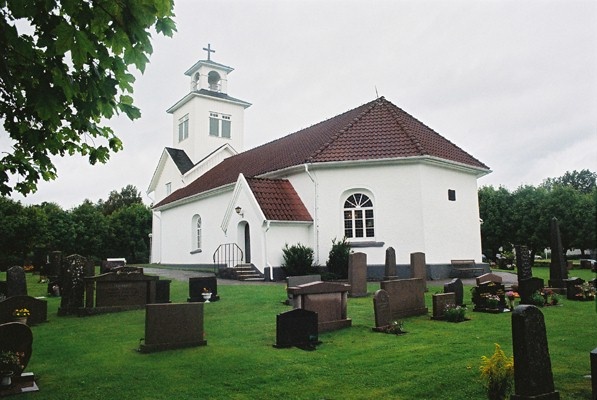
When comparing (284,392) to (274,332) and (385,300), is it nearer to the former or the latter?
(274,332)

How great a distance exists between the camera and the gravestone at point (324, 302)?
32.4 feet

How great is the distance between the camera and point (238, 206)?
73.0 ft

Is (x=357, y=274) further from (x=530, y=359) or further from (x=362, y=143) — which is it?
(x=530, y=359)

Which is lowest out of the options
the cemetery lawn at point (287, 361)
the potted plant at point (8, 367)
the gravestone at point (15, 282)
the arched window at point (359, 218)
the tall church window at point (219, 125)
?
the cemetery lawn at point (287, 361)

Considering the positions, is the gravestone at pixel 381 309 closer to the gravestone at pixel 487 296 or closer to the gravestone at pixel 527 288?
the gravestone at pixel 487 296

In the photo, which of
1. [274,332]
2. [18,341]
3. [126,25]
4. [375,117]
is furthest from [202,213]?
[126,25]

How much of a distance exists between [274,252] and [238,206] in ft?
10.2

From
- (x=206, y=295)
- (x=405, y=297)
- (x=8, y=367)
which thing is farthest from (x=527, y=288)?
(x=8, y=367)

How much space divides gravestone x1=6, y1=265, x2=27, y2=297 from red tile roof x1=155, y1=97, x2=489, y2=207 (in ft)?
39.9

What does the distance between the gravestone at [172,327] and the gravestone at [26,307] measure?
4.01 meters

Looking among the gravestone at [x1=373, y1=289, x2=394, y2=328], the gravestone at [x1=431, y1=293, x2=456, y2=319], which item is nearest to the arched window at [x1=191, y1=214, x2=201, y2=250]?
the gravestone at [x1=431, y1=293, x2=456, y2=319]

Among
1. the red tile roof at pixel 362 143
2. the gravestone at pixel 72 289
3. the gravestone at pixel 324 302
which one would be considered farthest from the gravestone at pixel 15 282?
the red tile roof at pixel 362 143

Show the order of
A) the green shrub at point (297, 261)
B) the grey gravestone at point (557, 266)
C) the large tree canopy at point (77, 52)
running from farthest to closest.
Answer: the green shrub at point (297, 261)
the grey gravestone at point (557, 266)
the large tree canopy at point (77, 52)

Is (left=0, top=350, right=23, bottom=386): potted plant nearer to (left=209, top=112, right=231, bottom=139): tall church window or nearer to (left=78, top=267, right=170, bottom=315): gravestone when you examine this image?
(left=78, top=267, right=170, bottom=315): gravestone
